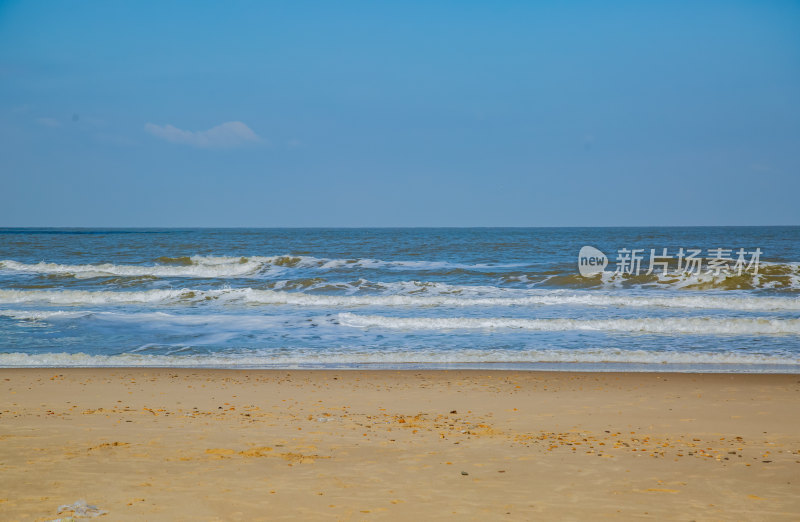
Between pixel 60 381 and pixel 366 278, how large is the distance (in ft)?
56.2

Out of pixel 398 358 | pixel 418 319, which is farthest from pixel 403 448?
pixel 418 319

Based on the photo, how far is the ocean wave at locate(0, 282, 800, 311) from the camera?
1783 centimetres

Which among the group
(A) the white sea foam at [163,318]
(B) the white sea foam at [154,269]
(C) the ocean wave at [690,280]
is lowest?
Result: (A) the white sea foam at [163,318]

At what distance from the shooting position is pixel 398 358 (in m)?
11.2

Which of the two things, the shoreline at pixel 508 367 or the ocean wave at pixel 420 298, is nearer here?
the shoreline at pixel 508 367

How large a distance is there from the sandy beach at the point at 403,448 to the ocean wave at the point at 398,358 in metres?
1.69

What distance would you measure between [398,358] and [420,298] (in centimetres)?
862

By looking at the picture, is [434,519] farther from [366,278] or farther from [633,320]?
[366,278]

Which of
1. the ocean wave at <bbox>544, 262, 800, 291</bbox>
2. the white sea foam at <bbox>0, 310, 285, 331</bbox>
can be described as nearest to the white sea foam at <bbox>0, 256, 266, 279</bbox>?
the white sea foam at <bbox>0, 310, 285, 331</bbox>

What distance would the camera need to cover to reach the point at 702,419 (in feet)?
22.5

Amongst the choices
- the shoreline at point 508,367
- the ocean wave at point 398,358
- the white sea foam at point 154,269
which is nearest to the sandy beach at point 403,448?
the shoreline at point 508,367

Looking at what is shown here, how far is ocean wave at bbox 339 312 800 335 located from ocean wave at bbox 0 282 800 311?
330 centimetres

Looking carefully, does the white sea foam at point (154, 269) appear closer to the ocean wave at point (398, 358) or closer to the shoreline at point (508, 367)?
the ocean wave at point (398, 358)

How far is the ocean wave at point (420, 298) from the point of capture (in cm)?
1783
